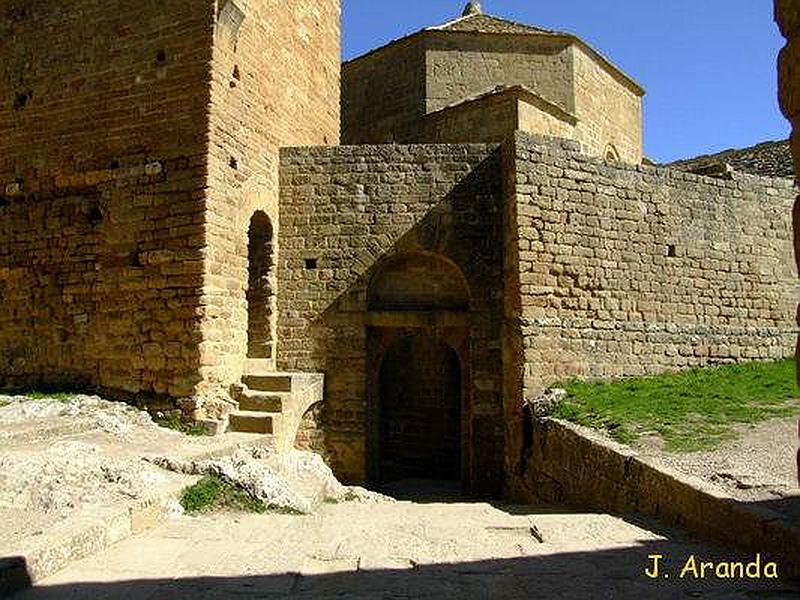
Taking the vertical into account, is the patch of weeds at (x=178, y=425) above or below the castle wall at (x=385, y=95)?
below

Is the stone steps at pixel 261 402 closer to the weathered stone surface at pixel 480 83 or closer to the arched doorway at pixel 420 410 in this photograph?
the arched doorway at pixel 420 410

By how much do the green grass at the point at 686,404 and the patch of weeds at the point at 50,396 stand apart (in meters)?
6.44

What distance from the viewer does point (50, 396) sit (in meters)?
8.19

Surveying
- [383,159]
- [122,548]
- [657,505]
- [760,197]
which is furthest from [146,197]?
[760,197]

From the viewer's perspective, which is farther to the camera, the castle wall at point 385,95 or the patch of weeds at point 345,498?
the castle wall at point 385,95

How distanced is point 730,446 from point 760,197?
783 centimetres

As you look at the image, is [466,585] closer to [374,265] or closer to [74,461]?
[74,461]

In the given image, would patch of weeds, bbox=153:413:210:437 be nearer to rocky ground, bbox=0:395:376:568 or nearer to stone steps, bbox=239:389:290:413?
rocky ground, bbox=0:395:376:568

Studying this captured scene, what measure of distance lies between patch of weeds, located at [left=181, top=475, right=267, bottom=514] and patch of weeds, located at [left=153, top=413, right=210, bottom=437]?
7.68 ft

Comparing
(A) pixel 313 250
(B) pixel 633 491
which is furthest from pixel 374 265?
(B) pixel 633 491

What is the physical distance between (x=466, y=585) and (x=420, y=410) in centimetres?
917

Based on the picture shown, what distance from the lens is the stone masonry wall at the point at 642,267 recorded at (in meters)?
9.69

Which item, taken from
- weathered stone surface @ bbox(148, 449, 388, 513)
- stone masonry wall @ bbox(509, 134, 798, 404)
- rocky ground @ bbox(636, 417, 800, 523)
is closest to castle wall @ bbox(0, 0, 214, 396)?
weathered stone surface @ bbox(148, 449, 388, 513)

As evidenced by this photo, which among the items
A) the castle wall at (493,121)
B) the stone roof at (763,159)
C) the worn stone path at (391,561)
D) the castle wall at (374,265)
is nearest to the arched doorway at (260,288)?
the castle wall at (374,265)
